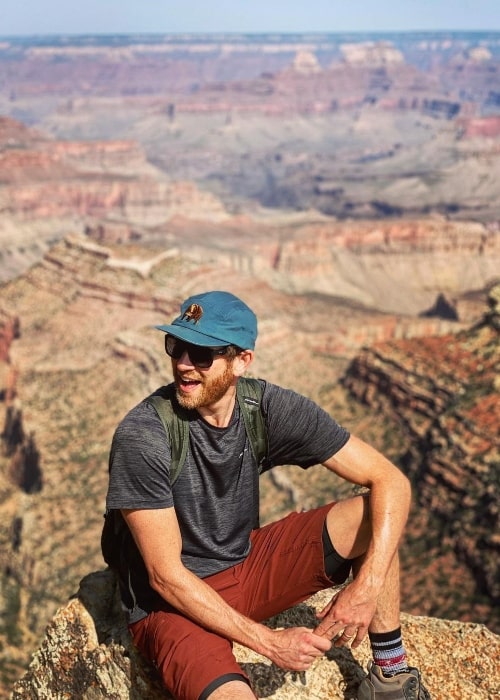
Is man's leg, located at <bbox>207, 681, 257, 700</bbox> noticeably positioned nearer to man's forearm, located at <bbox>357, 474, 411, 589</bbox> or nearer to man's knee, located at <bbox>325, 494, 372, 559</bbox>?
man's forearm, located at <bbox>357, 474, 411, 589</bbox>

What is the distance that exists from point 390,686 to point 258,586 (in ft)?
5.12

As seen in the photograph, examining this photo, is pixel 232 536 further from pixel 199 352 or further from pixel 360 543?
pixel 199 352

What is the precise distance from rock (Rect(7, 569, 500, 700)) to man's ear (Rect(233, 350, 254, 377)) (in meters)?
2.98

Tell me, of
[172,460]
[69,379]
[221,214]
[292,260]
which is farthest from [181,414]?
[221,214]

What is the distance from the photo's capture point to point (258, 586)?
8.16 m

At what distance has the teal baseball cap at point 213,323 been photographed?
7.39 m

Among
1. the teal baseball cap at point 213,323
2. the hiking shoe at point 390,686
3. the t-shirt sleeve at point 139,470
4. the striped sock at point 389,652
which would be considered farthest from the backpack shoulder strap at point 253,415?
the hiking shoe at point 390,686

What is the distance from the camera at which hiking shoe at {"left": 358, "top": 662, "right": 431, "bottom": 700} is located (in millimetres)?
7609

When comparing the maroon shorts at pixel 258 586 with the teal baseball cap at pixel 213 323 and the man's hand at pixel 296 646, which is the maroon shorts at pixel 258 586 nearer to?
the man's hand at pixel 296 646

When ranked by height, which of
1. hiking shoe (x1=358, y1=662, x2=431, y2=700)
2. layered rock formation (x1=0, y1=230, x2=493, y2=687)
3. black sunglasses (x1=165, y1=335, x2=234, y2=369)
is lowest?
layered rock formation (x1=0, y1=230, x2=493, y2=687)

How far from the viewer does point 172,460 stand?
7.47 m

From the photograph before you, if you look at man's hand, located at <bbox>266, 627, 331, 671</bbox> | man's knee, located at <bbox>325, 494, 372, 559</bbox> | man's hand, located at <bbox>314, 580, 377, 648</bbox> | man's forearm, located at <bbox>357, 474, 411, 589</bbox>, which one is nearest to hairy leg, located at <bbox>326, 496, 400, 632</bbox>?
man's knee, located at <bbox>325, 494, 372, 559</bbox>

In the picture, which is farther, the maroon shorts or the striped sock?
the striped sock

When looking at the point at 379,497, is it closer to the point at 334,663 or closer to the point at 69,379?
the point at 334,663
